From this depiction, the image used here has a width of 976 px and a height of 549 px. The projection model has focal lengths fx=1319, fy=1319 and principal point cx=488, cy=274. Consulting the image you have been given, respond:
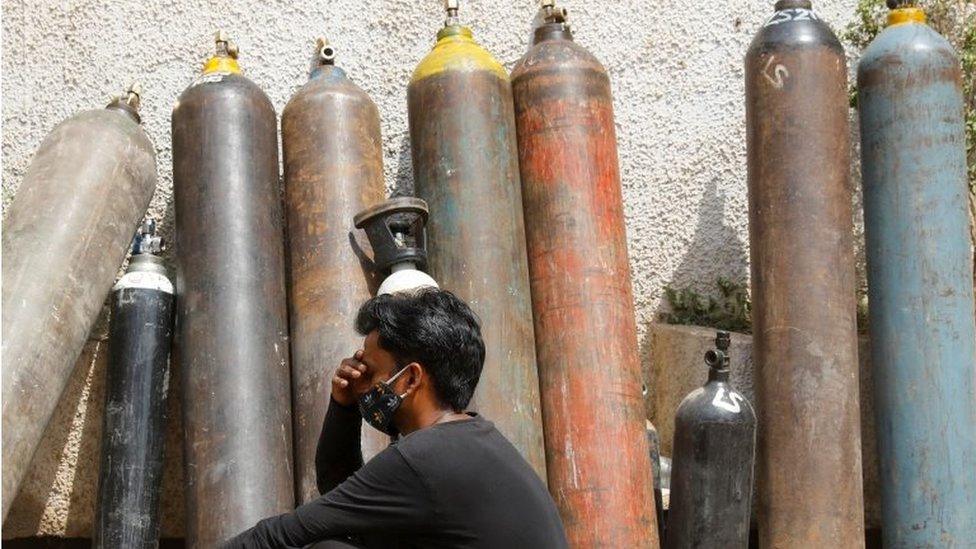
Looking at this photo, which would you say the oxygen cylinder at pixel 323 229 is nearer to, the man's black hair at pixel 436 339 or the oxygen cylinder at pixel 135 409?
the oxygen cylinder at pixel 135 409

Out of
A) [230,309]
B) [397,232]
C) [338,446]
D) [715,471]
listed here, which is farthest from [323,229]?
[715,471]

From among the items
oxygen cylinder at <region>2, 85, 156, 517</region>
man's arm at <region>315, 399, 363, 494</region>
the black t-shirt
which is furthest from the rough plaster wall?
the black t-shirt

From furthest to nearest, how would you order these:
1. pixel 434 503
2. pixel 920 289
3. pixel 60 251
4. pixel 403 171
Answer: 1. pixel 403 171
2. pixel 920 289
3. pixel 60 251
4. pixel 434 503

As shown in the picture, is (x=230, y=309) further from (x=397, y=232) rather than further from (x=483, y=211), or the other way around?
(x=483, y=211)

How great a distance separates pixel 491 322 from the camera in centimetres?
389

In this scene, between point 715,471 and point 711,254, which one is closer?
point 715,471

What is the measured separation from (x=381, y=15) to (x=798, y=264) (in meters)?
1.73

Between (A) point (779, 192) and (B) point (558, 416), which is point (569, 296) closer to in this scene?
(B) point (558, 416)

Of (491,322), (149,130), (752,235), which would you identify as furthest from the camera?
(149,130)

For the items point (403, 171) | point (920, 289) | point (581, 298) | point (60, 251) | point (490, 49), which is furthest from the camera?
point (490, 49)

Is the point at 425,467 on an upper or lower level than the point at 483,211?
lower

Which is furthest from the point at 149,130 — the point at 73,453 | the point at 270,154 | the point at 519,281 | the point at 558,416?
the point at 558,416

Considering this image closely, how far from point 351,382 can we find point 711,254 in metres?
2.31

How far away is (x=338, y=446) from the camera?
2879 millimetres
